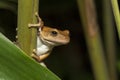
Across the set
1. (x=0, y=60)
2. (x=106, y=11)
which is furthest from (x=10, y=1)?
(x=0, y=60)

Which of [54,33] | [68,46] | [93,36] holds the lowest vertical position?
[68,46]

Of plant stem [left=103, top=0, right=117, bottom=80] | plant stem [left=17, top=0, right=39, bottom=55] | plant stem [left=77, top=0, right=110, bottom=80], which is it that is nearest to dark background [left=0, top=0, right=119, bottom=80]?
plant stem [left=103, top=0, right=117, bottom=80]

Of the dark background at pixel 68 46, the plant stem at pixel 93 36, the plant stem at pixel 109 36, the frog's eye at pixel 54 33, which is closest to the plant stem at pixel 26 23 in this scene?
the plant stem at pixel 93 36

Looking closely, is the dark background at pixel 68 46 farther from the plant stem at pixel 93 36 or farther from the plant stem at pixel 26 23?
the plant stem at pixel 26 23

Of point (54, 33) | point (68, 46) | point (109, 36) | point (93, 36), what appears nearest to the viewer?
point (93, 36)

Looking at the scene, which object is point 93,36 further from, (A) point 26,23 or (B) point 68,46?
(B) point 68,46

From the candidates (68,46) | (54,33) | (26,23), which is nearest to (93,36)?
(26,23)

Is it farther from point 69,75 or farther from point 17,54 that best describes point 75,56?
point 17,54

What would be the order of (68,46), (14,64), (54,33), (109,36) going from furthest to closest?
(68,46)
(54,33)
(109,36)
(14,64)
